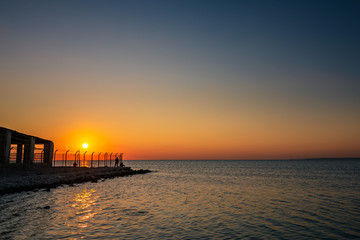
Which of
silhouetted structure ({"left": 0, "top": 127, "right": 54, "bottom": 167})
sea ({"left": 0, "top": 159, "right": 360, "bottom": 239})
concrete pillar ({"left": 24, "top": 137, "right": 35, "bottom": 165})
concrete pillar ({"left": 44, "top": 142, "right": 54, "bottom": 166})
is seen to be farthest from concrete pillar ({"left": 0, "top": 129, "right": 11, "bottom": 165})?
concrete pillar ({"left": 44, "top": 142, "right": 54, "bottom": 166})

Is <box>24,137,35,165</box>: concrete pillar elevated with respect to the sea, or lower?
elevated

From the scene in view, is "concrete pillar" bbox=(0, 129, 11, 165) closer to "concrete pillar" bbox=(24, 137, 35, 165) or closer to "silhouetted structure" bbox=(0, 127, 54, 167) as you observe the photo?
"silhouetted structure" bbox=(0, 127, 54, 167)

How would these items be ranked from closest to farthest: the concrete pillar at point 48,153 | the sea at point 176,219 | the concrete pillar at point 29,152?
the sea at point 176,219 < the concrete pillar at point 29,152 < the concrete pillar at point 48,153

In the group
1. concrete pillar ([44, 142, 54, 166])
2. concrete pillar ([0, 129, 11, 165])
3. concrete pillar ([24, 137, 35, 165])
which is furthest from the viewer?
concrete pillar ([44, 142, 54, 166])


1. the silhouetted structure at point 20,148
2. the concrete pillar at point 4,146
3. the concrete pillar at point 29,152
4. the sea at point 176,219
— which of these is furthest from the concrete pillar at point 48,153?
the sea at point 176,219

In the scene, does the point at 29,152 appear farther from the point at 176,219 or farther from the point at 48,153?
the point at 176,219

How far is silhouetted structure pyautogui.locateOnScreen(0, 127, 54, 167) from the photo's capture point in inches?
1510

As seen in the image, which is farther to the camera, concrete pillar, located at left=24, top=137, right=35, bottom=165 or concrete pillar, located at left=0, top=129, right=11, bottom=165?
concrete pillar, located at left=24, top=137, right=35, bottom=165

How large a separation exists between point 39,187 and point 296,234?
30.9 meters

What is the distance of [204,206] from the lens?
915 inches

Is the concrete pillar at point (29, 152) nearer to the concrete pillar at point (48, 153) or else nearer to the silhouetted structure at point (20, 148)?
the silhouetted structure at point (20, 148)

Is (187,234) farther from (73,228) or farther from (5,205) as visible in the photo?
(5,205)

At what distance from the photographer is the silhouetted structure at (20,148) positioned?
3834 centimetres

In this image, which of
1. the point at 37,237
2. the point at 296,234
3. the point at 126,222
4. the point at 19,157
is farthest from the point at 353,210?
the point at 19,157
